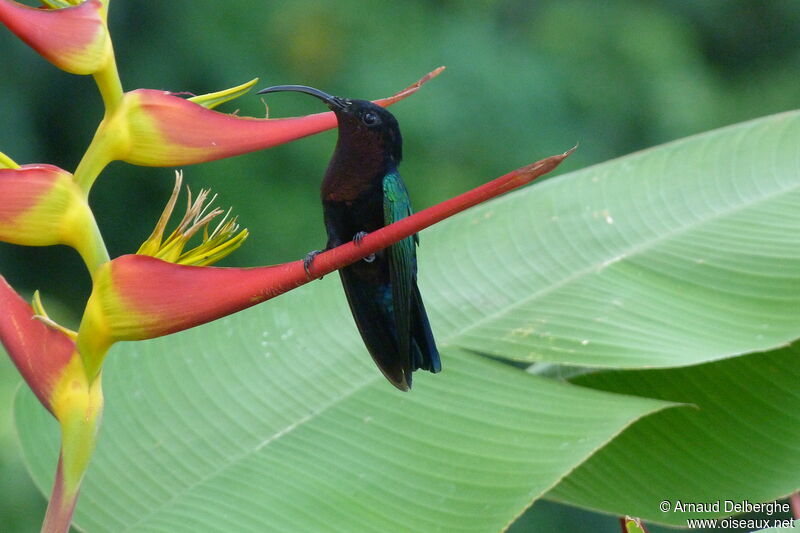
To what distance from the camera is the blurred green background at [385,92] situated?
290cm

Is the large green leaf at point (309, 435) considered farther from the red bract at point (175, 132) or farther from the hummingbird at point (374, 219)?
the red bract at point (175, 132)

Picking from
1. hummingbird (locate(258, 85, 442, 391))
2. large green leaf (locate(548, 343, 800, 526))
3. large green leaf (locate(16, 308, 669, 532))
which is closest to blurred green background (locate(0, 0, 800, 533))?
large green leaf (locate(16, 308, 669, 532))

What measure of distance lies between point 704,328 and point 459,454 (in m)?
0.29

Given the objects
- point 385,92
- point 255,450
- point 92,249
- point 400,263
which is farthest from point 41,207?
point 385,92

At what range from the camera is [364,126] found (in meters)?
0.51

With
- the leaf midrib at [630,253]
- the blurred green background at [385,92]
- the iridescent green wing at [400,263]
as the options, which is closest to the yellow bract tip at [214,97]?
the iridescent green wing at [400,263]

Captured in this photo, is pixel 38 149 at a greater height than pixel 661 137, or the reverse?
pixel 38 149

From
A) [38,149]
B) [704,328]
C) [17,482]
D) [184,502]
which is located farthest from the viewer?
[38,149]

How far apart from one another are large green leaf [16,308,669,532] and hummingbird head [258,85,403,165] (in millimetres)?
295

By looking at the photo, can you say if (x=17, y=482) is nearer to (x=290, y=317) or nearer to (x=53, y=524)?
(x=290, y=317)

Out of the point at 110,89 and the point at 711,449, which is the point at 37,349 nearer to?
the point at 110,89

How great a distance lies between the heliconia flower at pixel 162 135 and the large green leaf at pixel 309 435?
0.36m

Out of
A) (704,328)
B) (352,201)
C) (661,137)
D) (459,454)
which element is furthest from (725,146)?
(661,137)

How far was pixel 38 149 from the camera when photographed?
3.13 metres
